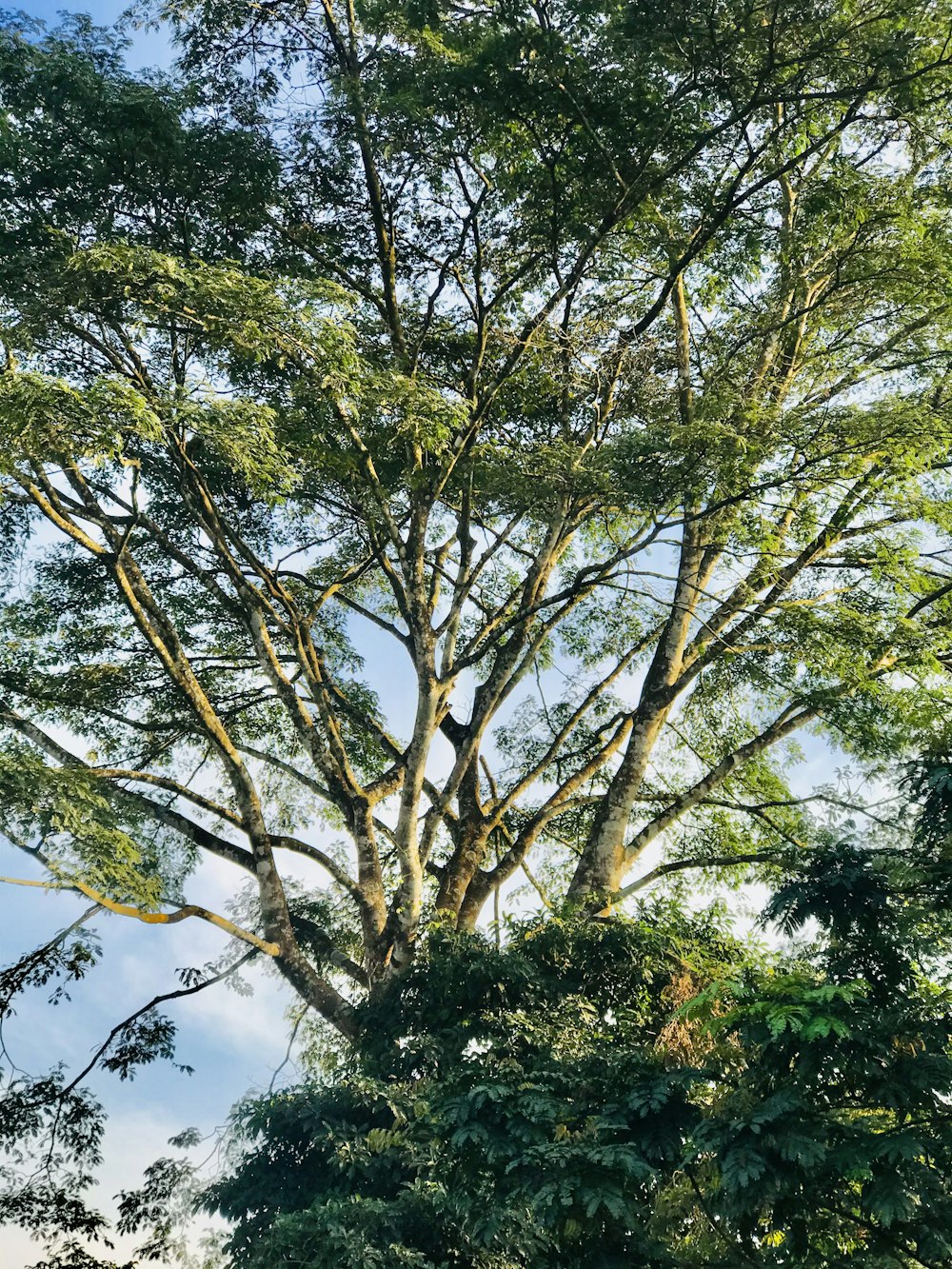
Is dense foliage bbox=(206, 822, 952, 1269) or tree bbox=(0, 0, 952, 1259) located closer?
dense foliage bbox=(206, 822, 952, 1269)

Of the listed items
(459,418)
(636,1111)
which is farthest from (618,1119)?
(459,418)

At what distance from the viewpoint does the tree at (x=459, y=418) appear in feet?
23.1

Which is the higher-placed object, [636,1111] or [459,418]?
[459,418]

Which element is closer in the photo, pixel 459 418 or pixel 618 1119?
pixel 618 1119

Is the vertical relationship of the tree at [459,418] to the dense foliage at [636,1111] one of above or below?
above

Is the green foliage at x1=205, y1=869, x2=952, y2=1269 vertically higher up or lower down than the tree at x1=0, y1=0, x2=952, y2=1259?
lower down

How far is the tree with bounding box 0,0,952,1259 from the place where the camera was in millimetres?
7051

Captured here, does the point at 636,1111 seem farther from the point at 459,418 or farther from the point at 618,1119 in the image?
the point at 459,418

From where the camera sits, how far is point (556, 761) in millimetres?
10211

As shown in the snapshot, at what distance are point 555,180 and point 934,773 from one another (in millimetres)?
4333

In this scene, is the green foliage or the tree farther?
the tree

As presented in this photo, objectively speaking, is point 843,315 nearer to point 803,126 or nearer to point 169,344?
point 803,126

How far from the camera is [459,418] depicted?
7.37 metres

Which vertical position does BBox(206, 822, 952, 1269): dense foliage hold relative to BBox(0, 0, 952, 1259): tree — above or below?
below
